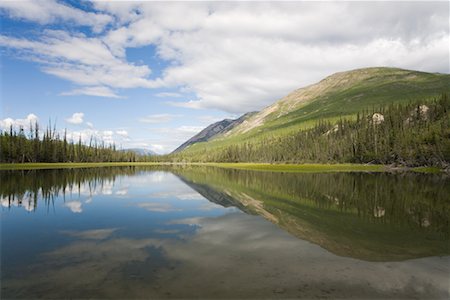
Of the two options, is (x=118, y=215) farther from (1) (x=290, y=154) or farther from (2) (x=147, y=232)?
(1) (x=290, y=154)

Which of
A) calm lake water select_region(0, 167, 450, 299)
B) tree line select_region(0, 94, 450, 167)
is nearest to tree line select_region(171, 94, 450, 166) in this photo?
tree line select_region(0, 94, 450, 167)

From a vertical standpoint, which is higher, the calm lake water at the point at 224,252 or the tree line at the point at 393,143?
the tree line at the point at 393,143

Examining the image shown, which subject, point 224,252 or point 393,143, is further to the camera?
point 393,143

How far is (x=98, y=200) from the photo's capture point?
3706 cm

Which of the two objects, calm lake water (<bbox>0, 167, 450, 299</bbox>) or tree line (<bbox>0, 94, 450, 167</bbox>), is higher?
tree line (<bbox>0, 94, 450, 167</bbox>)

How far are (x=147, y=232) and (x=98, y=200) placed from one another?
1871 cm

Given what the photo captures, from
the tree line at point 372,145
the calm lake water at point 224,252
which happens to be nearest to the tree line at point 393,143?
the tree line at point 372,145

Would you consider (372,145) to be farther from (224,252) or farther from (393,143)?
(224,252)

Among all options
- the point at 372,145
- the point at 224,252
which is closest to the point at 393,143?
the point at 372,145

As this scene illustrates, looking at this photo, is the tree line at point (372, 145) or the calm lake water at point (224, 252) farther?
the tree line at point (372, 145)

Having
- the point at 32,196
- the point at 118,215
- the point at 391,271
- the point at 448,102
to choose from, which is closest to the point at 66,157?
the point at 32,196

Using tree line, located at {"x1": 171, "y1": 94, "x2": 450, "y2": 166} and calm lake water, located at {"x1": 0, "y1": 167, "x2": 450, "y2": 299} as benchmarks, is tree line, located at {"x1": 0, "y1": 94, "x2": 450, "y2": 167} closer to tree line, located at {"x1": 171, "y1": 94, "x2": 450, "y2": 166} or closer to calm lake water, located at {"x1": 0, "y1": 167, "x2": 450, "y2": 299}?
tree line, located at {"x1": 171, "y1": 94, "x2": 450, "y2": 166}

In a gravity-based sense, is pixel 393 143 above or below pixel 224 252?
above

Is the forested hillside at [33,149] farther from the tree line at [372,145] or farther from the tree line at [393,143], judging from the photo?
the tree line at [393,143]
